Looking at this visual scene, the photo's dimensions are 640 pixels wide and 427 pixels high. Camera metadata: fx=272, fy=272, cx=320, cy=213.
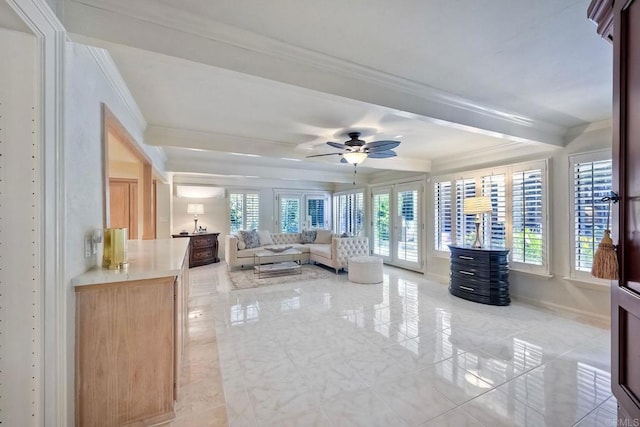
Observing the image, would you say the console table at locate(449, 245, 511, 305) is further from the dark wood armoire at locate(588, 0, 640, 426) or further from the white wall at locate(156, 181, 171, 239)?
the white wall at locate(156, 181, 171, 239)

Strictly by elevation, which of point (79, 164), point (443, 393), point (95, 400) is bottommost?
point (443, 393)

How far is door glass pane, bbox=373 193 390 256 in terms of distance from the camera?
6826 millimetres

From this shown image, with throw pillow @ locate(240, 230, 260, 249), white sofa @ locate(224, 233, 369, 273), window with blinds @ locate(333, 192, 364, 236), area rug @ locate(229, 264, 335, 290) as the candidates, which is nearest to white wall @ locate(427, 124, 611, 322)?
white sofa @ locate(224, 233, 369, 273)

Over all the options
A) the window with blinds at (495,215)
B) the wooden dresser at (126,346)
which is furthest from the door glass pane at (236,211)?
the wooden dresser at (126,346)

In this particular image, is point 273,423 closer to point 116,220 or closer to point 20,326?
point 20,326

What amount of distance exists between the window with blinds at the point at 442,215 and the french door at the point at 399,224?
0.44 m

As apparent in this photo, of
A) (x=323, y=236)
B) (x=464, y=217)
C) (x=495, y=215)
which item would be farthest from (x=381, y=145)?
(x=323, y=236)

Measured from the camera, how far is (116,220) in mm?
4641

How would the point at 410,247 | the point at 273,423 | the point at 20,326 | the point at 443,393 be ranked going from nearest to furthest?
the point at 20,326, the point at 273,423, the point at 443,393, the point at 410,247

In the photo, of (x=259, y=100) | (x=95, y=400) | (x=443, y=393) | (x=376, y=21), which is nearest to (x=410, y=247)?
(x=443, y=393)

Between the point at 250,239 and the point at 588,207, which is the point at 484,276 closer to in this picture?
the point at 588,207

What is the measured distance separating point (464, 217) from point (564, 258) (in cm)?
146

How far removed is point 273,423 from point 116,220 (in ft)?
14.9

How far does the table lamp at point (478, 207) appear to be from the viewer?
3.96 metres
